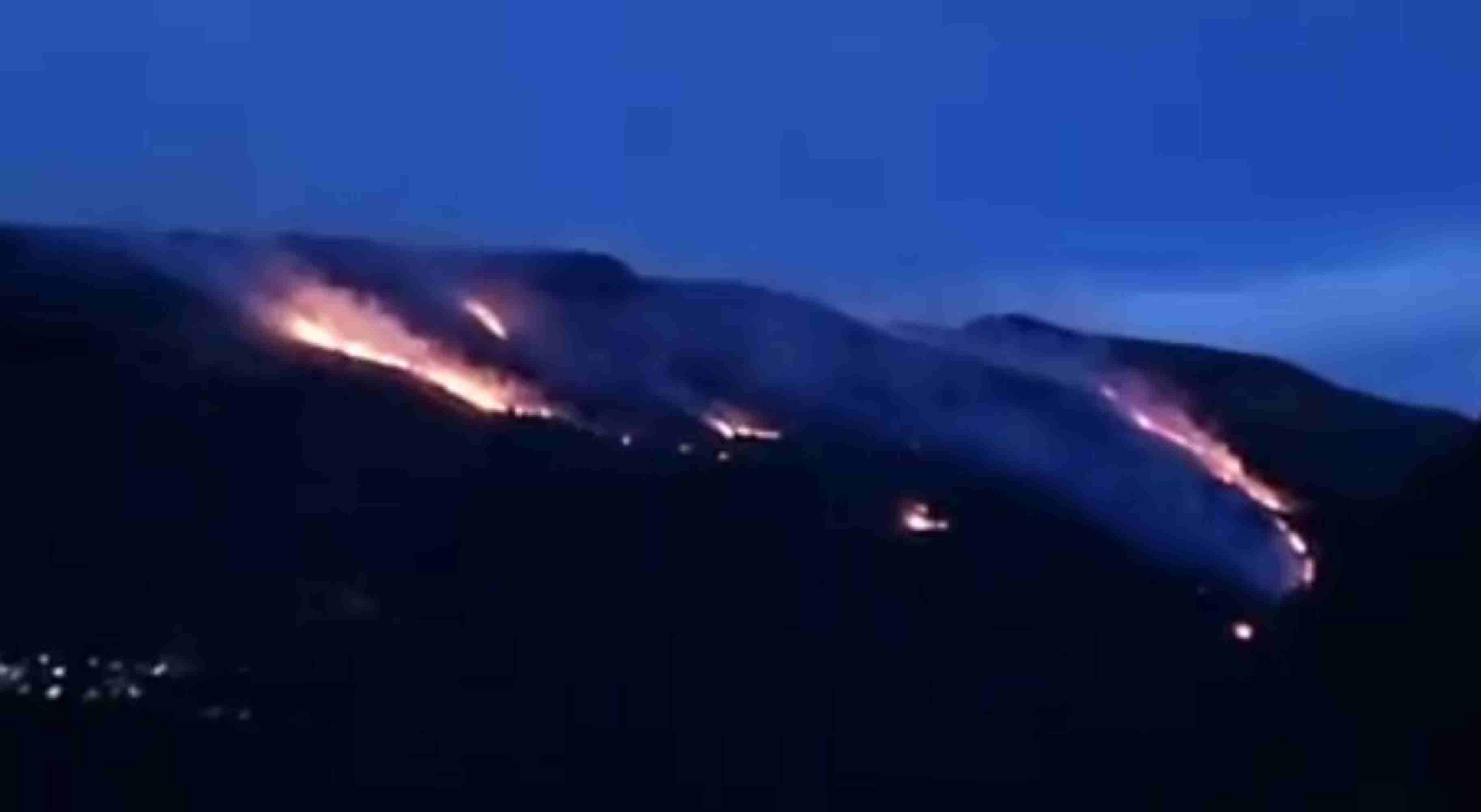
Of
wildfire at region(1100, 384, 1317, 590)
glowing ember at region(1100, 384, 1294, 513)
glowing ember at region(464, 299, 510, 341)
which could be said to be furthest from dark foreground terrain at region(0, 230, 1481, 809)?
glowing ember at region(464, 299, 510, 341)

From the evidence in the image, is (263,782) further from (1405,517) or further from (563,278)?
(563,278)

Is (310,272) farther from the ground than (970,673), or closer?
farther from the ground

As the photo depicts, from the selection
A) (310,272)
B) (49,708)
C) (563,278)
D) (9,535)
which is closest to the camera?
(49,708)

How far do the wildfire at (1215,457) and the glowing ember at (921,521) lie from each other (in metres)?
1.88

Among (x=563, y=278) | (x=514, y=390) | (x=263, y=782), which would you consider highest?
(x=563, y=278)

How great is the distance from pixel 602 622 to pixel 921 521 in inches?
99.8

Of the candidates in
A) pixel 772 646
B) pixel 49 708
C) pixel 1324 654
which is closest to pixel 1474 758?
pixel 1324 654

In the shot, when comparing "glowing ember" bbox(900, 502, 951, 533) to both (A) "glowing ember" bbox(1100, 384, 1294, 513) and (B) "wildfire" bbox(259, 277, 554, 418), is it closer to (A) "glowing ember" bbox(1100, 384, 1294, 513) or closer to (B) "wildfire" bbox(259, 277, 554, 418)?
(B) "wildfire" bbox(259, 277, 554, 418)

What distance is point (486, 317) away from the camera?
25781 millimetres

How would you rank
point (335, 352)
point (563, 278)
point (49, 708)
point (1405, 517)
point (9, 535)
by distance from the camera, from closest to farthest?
point (49, 708) → point (9, 535) → point (1405, 517) → point (335, 352) → point (563, 278)

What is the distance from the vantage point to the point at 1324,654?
21766 mm

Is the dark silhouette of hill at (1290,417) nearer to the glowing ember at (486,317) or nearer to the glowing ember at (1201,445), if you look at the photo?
the glowing ember at (1201,445)

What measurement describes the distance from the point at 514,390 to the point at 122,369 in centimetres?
228

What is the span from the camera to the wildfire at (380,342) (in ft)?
76.9
